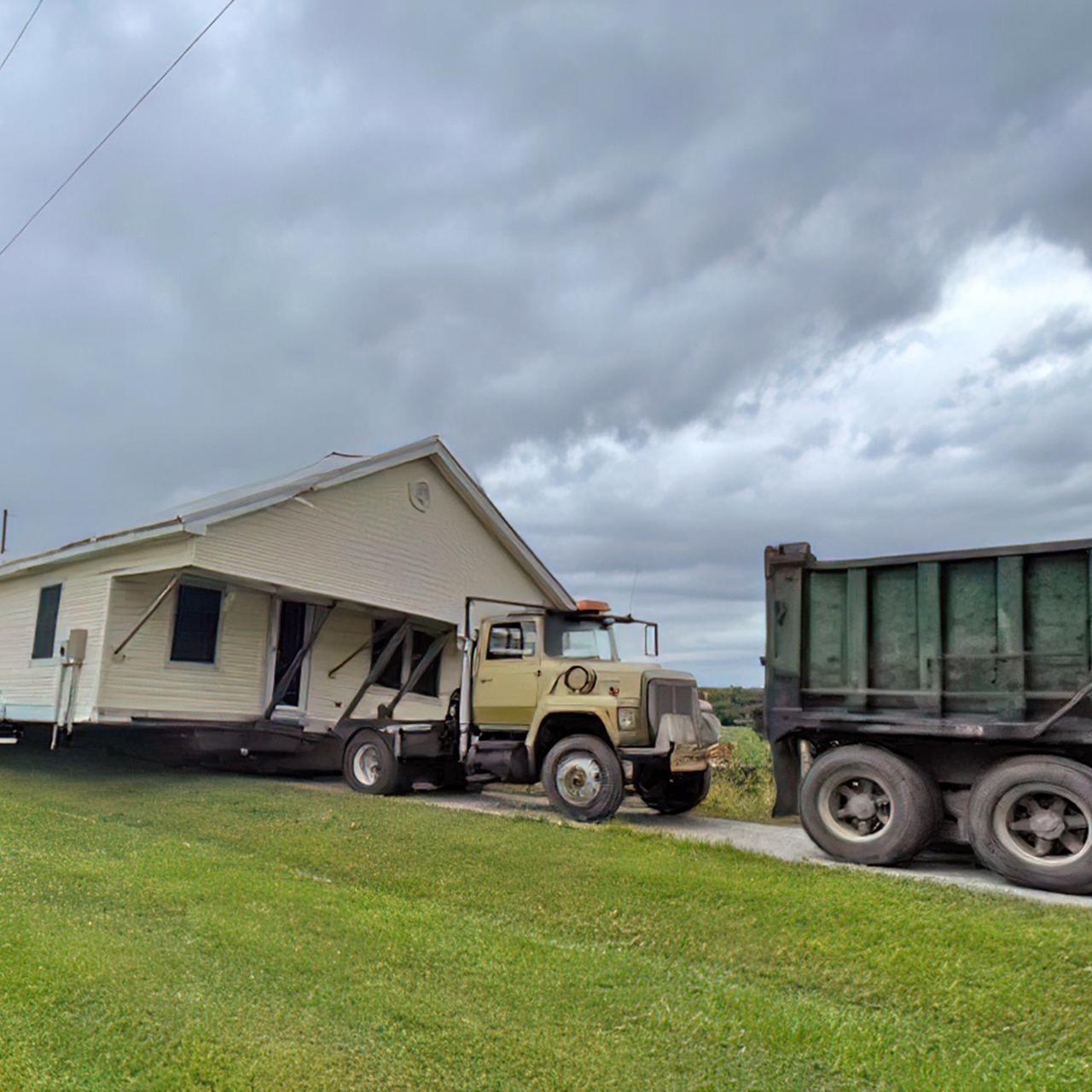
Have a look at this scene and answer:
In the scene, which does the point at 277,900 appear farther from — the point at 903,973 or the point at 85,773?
the point at 85,773

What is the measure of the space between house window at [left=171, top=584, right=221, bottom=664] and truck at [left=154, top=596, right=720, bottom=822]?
127 cm

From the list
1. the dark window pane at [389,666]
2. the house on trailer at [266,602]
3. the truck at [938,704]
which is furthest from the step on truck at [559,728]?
the dark window pane at [389,666]

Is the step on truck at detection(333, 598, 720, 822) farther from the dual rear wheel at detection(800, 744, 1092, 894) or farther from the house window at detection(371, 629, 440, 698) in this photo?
the house window at detection(371, 629, 440, 698)

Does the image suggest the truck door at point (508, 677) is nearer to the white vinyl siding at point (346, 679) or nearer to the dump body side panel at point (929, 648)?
the dump body side panel at point (929, 648)

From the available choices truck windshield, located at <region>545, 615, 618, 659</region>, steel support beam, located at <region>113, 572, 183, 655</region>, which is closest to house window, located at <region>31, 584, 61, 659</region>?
steel support beam, located at <region>113, 572, 183, 655</region>

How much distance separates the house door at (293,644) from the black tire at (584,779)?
7.31 m

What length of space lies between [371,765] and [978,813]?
8225 millimetres

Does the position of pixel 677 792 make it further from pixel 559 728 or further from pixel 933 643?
pixel 933 643

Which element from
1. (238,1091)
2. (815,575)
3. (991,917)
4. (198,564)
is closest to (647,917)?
(991,917)

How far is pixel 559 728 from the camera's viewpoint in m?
11.7

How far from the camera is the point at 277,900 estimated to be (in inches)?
260

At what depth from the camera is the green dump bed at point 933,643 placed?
26.2 ft

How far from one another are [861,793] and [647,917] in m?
3.32

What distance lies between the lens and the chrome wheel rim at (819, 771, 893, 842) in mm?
8688
